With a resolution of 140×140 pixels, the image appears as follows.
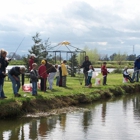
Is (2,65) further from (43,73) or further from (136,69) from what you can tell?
(136,69)

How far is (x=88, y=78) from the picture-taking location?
20953 mm

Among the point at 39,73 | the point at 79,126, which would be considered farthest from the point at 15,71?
the point at 79,126

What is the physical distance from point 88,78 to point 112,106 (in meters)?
4.32

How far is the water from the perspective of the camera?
10.6 metres

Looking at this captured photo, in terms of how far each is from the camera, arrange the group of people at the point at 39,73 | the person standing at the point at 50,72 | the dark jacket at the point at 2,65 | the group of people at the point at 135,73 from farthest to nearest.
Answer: the group of people at the point at 135,73, the person standing at the point at 50,72, the group of people at the point at 39,73, the dark jacket at the point at 2,65

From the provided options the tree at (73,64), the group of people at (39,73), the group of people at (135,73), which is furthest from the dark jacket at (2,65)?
the tree at (73,64)

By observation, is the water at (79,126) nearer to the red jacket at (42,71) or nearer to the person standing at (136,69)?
the red jacket at (42,71)

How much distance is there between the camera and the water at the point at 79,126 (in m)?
10.6

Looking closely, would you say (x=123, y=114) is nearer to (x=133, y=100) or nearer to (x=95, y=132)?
(x=95, y=132)

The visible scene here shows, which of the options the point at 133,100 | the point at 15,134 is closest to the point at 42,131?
the point at 15,134

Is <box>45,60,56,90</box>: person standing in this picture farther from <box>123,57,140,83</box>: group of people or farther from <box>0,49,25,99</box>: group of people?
<box>123,57,140,83</box>: group of people

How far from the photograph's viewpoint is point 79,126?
1201cm

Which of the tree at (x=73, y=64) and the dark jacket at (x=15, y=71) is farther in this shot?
the tree at (x=73, y=64)

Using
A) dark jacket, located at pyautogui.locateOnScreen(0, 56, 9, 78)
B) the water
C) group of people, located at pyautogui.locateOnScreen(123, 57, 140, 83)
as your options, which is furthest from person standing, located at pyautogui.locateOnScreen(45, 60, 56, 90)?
group of people, located at pyautogui.locateOnScreen(123, 57, 140, 83)
